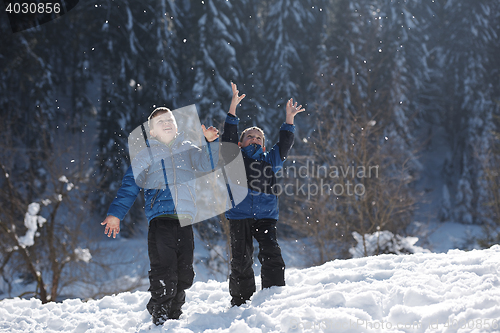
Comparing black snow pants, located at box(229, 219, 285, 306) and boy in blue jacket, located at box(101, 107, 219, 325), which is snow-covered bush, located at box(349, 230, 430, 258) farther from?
boy in blue jacket, located at box(101, 107, 219, 325)

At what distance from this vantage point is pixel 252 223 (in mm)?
3756

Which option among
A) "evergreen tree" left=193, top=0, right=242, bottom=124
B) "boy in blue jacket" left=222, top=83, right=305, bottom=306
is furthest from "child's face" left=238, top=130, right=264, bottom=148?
"evergreen tree" left=193, top=0, right=242, bottom=124

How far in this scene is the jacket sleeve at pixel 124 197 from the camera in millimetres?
Result: 3195

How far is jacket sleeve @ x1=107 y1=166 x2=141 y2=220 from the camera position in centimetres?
320

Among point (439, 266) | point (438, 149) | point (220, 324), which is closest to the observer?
point (220, 324)

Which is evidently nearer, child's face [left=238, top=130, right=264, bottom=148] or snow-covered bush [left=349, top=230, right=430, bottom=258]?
child's face [left=238, top=130, right=264, bottom=148]

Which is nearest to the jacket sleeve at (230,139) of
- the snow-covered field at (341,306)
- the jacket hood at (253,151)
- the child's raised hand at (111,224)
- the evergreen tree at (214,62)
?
the jacket hood at (253,151)

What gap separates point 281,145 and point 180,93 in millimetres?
18125

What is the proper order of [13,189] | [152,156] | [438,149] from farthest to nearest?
1. [438,149]
2. [13,189]
3. [152,156]

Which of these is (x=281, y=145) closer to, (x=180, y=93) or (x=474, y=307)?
(x=474, y=307)

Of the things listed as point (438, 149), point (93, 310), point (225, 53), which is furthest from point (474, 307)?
point (438, 149)

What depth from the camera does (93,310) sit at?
3.98 m

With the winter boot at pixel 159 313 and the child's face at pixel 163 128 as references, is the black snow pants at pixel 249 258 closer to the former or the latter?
the winter boot at pixel 159 313

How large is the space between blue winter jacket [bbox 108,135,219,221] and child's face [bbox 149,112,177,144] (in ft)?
0.22
